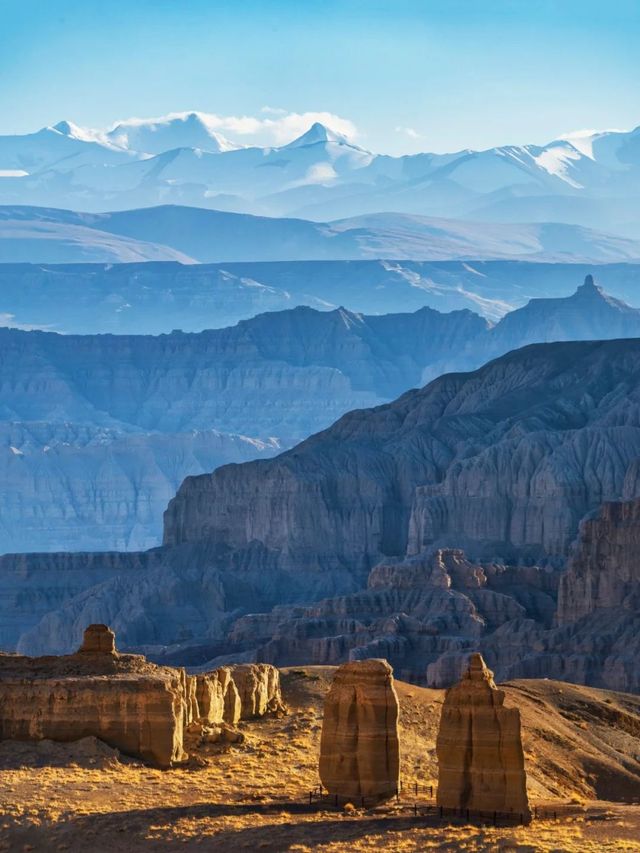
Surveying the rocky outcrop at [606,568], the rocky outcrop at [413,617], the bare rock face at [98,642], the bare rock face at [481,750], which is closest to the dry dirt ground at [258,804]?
the bare rock face at [481,750]

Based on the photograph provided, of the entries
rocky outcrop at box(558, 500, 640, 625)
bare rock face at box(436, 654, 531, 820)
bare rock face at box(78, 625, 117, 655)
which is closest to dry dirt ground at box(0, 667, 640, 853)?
bare rock face at box(436, 654, 531, 820)

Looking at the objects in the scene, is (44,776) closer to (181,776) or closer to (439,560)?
(181,776)

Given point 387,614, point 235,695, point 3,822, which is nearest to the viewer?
point 3,822

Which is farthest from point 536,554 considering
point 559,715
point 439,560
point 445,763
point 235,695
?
point 445,763

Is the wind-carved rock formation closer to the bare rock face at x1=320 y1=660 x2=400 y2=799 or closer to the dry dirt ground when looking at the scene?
the dry dirt ground

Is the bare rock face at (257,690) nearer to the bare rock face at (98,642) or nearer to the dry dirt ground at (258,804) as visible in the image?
the dry dirt ground at (258,804)
